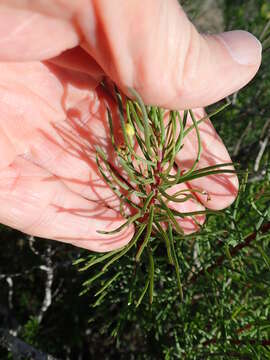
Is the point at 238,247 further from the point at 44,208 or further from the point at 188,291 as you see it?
the point at 44,208

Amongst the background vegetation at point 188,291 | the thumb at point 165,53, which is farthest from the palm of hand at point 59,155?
the thumb at point 165,53

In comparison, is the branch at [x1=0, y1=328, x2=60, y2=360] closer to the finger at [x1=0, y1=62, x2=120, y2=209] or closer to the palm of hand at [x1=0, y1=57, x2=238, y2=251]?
the palm of hand at [x1=0, y1=57, x2=238, y2=251]

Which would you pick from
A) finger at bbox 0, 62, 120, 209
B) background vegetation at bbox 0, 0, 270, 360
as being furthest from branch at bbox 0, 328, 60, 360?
finger at bbox 0, 62, 120, 209

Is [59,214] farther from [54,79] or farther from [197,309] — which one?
[197,309]

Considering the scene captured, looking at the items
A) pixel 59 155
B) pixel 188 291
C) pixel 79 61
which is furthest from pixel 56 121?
pixel 188 291

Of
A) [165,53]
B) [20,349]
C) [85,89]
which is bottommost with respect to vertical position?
[20,349]

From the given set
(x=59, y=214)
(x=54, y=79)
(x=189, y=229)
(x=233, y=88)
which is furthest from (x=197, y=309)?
(x=54, y=79)

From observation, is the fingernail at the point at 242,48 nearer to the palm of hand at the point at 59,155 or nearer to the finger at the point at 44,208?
the palm of hand at the point at 59,155
